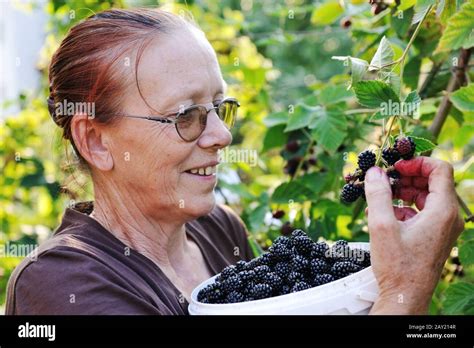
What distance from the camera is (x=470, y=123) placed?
1654mm

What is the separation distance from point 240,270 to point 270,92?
1339mm

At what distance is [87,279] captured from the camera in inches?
48.8

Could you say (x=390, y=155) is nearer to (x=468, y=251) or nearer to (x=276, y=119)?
(x=468, y=251)

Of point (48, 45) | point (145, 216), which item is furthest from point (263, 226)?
point (48, 45)

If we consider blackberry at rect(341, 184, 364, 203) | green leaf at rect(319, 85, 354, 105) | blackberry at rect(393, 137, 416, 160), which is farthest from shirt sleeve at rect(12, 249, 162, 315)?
green leaf at rect(319, 85, 354, 105)

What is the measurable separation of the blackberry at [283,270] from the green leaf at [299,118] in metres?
0.63

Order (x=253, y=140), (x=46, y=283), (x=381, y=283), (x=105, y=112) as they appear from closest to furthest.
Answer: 1. (x=381, y=283)
2. (x=46, y=283)
3. (x=105, y=112)
4. (x=253, y=140)

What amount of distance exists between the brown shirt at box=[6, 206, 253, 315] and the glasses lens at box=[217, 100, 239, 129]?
12.5 inches

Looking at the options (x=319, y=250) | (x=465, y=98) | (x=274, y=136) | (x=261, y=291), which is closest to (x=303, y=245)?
(x=319, y=250)

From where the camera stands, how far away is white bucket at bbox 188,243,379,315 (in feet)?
3.70

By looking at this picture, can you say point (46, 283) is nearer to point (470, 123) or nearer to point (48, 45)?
point (470, 123)

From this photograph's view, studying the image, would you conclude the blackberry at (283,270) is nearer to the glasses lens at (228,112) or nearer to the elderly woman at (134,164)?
the elderly woman at (134,164)

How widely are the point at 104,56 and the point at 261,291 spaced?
56 centimetres

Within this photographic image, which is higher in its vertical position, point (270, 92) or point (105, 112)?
point (270, 92)
